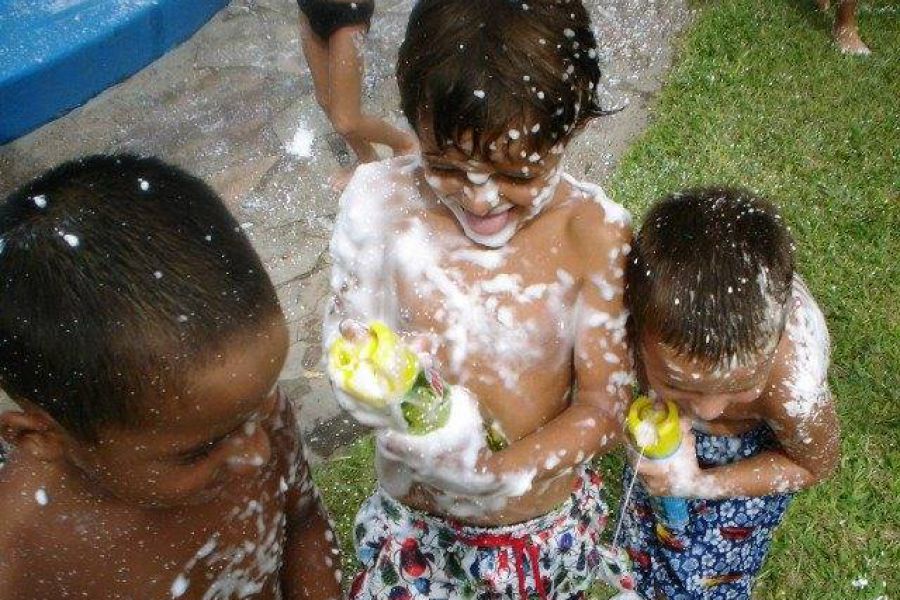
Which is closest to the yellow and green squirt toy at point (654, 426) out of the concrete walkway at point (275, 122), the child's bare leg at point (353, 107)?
the concrete walkway at point (275, 122)

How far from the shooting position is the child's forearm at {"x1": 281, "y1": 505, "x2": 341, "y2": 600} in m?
1.91

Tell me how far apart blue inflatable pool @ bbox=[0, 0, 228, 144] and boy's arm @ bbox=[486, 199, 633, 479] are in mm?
3770

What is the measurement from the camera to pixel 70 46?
15.5 feet

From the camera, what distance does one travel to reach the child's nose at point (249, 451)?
151 centimetres

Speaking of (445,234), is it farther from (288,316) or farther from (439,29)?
(288,316)

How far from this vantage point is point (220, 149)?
450 centimetres

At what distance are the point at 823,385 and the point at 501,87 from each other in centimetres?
99

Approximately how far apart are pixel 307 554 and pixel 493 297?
68 cm

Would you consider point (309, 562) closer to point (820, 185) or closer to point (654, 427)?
point (654, 427)

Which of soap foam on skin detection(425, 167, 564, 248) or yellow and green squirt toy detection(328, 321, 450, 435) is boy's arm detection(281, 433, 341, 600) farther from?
soap foam on skin detection(425, 167, 564, 248)

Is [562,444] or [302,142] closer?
[562,444]

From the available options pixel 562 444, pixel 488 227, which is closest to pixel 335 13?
pixel 488 227

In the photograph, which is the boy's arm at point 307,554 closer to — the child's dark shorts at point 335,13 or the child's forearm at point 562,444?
the child's forearm at point 562,444

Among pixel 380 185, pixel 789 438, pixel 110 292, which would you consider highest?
pixel 110 292
